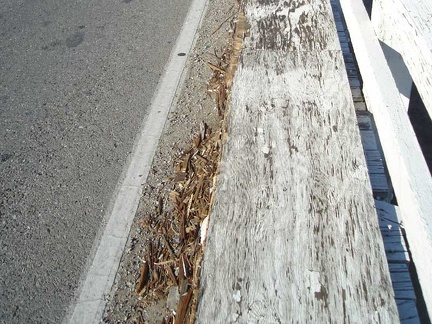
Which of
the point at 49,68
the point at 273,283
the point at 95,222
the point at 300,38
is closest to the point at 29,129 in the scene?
the point at 49,68

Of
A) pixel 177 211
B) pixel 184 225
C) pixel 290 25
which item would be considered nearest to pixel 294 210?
pixel 184 225

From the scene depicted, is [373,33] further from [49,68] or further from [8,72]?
[8,72]

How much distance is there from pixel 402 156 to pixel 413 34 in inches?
23.4

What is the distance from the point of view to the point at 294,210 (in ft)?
5.87

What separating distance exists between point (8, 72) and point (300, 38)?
2.94m

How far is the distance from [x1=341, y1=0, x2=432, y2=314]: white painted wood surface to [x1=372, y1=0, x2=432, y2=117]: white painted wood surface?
0.29 ft

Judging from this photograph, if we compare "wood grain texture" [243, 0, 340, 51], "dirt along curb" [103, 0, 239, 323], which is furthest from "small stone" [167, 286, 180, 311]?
"wood grain texture" [243, 0, 340, 51]

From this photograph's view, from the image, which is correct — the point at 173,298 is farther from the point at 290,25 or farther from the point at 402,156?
the point at 290,25

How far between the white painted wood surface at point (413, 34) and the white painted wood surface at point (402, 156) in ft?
0.29

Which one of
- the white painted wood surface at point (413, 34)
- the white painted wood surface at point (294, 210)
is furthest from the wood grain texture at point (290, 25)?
the white painted wood surface at point (413, 34)

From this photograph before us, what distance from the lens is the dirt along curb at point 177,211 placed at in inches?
97.6

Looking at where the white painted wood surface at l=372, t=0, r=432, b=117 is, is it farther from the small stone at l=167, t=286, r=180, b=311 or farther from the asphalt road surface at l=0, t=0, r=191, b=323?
the asphalt road surface at l=0, t=0, r=191, b=323

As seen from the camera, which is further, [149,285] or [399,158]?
[149,285]

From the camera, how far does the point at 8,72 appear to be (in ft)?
14.8
